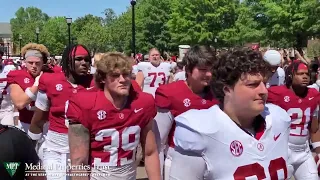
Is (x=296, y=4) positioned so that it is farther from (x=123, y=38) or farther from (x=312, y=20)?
(x=123, y=38)

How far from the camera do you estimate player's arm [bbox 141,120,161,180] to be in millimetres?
4180

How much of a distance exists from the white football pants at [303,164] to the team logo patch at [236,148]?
2.83 m

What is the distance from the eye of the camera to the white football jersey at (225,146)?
273cm

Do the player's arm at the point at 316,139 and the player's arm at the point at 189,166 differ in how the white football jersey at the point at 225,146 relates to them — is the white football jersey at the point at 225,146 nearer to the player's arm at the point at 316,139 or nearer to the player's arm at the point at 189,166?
the player's arm at the point at 189,166

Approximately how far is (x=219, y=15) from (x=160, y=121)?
54.2 m

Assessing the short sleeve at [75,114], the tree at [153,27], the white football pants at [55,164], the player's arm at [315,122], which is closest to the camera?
the short sleeve at [75,114]

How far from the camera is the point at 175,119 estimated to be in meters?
2.96

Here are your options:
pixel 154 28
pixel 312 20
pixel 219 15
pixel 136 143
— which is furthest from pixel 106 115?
pixel 154 28

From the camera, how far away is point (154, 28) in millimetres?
68000

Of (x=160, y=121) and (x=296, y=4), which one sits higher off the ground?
(x=296, y=4)

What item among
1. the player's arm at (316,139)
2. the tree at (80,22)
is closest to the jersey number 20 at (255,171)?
the player's arm at (316,139)

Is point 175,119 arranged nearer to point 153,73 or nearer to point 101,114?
point 101,114

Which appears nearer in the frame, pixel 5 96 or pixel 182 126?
pixel 182 126

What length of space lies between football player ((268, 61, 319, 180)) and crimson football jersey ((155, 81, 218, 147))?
106cm
